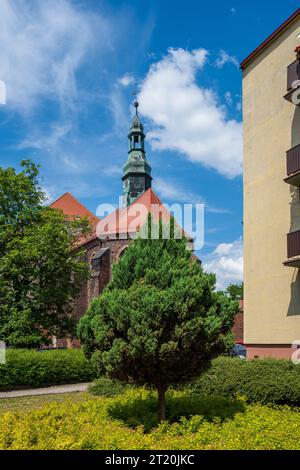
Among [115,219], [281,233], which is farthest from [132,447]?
[115,219]

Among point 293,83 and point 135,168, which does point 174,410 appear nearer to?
point 293,83

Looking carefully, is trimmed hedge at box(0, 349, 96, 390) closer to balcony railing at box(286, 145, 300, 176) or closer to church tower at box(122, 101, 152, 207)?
balcony railing at box(286, 145, 300, 176)

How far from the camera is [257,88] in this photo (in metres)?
17.2

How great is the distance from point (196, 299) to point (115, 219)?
2881cm

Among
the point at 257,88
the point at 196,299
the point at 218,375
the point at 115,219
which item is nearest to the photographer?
the point at 196,299

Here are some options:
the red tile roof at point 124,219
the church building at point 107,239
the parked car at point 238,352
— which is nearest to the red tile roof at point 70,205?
the church building at point 107,239

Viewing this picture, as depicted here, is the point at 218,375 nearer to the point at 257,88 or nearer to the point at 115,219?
the point at 257,88

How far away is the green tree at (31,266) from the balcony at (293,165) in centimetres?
1286

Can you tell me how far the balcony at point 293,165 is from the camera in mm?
14039

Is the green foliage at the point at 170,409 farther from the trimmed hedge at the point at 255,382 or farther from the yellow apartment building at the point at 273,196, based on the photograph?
the yellow apartment building at the point at 273,196

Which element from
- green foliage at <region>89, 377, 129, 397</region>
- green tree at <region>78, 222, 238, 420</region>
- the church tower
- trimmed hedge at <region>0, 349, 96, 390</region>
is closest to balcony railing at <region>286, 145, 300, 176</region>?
green tree at <region>78, 222, 238, 420</region>

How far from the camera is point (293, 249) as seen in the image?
45.8 feet

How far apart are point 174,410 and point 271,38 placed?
13.9 metres

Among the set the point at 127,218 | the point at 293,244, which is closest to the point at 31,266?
the point at 127,218
